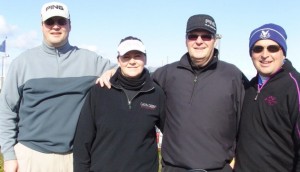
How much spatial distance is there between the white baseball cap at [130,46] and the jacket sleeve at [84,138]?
0.55 meters

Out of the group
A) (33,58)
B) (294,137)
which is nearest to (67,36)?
(33,58)

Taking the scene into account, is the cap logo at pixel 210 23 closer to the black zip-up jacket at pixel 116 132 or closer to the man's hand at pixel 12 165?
the black zip-up jacket at pixel 116 132

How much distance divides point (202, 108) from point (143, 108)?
62cm

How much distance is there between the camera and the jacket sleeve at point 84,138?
14.7 ft

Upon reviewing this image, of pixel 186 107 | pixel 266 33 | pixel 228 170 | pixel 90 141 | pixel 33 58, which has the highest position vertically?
pixel 266 33

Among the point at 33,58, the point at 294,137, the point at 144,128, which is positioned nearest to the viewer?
the point at 294,137

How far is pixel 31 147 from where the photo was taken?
4.71 metres

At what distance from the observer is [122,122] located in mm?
4391

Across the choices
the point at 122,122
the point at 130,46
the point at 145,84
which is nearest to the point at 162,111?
the point at 145,84

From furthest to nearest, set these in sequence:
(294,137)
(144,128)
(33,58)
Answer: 1. (33,58)
2. (144,128)
3. (294,137)

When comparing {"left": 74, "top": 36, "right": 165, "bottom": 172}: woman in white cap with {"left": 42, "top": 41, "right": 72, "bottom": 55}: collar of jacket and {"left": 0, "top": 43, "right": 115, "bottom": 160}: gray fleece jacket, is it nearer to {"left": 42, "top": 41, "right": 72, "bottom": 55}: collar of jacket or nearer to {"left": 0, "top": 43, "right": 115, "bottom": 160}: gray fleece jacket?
{"left": 0, "top": 43, "right": 115, "bottom": 160}: gray fleece jacket

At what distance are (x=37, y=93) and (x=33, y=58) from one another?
0.38 m

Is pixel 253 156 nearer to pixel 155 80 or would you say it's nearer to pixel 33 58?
pixel 155 80

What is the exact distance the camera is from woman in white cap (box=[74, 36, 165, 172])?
4395mm
